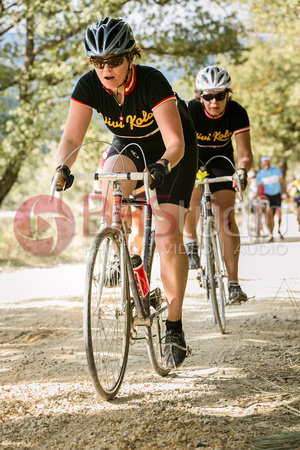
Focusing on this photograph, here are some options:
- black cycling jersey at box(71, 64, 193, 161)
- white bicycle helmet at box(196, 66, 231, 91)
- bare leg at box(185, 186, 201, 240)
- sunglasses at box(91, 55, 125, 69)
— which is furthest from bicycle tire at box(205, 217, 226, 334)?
sunglasses at box(91, 55, 125, 69)

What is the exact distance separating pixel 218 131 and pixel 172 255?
2.27m

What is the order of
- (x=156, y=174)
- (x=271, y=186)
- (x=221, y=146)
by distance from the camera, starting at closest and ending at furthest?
1. (x=156, y=174)
2. (x=221, y=146)
3. (x=271, y=186)

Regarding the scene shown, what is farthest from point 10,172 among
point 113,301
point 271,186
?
point 113,301

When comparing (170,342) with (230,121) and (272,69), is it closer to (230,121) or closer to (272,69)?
(230,121)

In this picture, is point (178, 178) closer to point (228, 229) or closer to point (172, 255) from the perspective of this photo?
point (172, 255)

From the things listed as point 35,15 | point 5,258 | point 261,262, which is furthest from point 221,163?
point 35,15

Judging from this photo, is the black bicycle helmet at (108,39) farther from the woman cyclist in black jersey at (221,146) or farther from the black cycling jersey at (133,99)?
the woman cyclist in black jersey at (221,146)

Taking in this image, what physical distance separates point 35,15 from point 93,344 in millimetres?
12087

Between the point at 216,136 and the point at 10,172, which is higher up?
the point at 10,172

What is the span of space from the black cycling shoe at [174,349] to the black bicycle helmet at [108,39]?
1.89 meters

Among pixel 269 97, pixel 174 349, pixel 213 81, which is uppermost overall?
pixel 269 97

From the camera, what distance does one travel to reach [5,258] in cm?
1312

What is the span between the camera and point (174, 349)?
12.5 feet

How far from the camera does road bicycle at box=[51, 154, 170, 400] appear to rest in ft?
9.82
